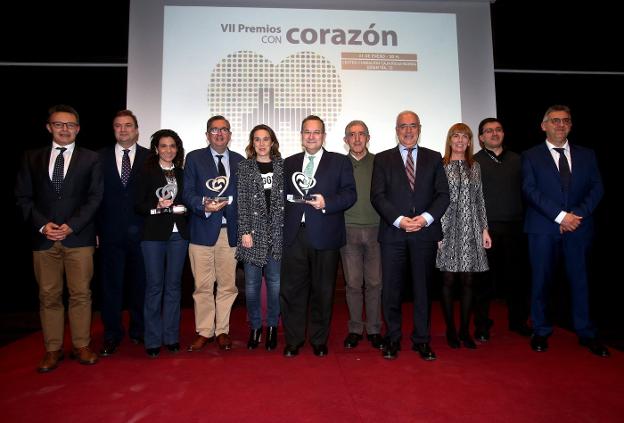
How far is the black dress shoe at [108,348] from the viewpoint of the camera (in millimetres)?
2807

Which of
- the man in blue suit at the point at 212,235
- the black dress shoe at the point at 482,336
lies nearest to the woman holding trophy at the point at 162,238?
the man in blue suit at the point at 212,235

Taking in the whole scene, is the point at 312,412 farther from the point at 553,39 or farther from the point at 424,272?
the point at 553,39

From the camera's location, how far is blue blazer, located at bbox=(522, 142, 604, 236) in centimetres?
286

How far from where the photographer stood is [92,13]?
4656 millimetres

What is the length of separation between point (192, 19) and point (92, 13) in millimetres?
1353

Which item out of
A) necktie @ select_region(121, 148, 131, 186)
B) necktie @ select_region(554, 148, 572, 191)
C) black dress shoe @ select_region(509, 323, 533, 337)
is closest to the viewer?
necktie @ select_region(554, 148, 572, 191)

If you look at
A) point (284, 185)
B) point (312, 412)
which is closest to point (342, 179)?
point (284, 185)

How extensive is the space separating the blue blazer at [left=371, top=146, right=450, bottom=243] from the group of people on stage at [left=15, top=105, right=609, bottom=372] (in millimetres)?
10

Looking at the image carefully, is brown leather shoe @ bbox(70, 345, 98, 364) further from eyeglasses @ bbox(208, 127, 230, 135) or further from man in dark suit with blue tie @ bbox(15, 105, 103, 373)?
eyeglasses @ bbox(208, 127, 230, 135)

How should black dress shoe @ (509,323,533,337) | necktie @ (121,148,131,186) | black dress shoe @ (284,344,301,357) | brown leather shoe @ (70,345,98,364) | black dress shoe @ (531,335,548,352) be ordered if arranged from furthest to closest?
black dress shoe @ (509,323,533,337) < necktie @ (121,148,131,186) < black dress shoe @ (531,335,548,352) < black dress shoe @ (284,344,301,357) < brown leather shoe @ (70,345,98,364)

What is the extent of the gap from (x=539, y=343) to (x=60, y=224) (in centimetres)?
355

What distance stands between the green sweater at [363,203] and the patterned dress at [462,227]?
0.56 metres

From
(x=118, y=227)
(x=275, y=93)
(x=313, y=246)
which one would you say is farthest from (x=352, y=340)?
(x=275, y=93)

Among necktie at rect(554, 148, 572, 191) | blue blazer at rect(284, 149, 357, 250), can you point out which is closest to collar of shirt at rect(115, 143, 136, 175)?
blue blazer at rect(284, 149, 357, 250)
